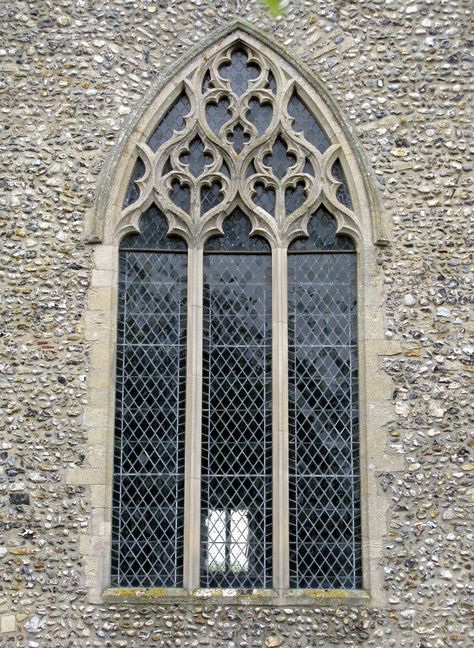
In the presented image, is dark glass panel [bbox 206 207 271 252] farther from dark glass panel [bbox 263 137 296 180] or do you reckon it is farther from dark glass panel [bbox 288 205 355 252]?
dark glass panel [bbox 263 137 296 180]

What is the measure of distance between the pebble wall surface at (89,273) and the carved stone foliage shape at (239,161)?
1.14 ft

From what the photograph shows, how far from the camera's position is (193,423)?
897 centimetres

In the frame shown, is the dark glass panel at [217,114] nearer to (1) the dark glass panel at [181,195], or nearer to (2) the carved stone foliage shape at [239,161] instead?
(2) the carved stone foliage shape at [239,161]

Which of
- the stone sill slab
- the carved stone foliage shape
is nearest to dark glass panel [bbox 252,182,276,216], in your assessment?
the carved stone foliage shape

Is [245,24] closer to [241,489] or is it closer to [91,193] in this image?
[91,193]

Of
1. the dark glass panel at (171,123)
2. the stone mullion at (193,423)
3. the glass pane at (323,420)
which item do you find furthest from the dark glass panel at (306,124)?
the stone mullion at (193,423)

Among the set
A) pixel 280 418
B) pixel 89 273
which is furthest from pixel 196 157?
pixel 280 418

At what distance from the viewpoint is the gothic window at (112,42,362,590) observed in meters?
8.81

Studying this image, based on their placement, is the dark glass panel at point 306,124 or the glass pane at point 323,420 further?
the dark glass panel at point 306,124

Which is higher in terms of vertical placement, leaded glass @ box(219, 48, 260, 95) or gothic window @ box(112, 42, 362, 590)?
leaded glass @ box(219, 48, 260, 95)

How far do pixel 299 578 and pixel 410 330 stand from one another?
2.33m

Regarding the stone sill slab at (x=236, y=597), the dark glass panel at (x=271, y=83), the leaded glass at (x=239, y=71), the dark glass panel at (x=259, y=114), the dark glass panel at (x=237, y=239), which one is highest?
the leaded glass at (x=239, y=71)

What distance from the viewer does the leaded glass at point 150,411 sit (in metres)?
8.78

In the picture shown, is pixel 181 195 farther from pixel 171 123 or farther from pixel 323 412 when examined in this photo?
pixel 323 412
